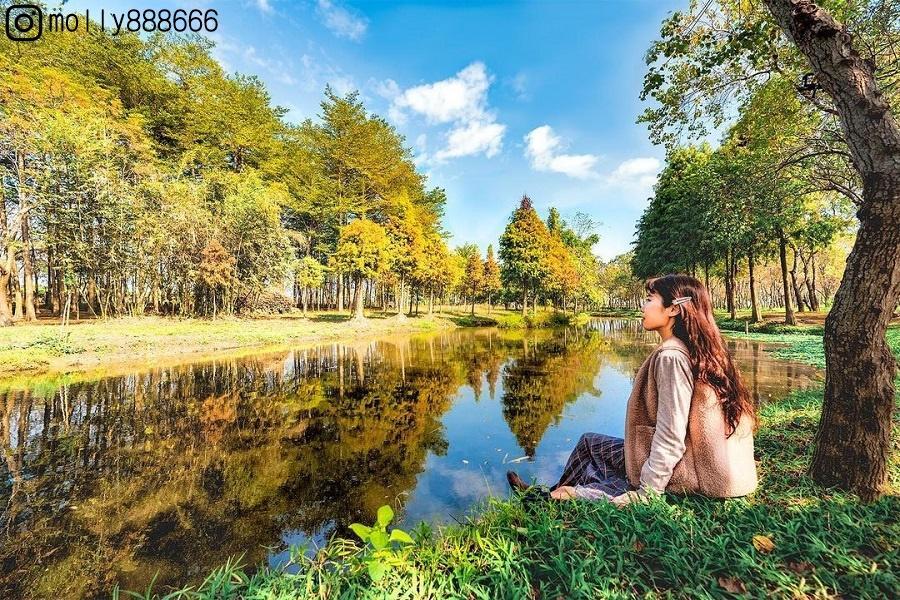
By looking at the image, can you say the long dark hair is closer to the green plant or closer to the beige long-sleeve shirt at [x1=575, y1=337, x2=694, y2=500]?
the beige long-sleeve shirt at [x1=575, y1=337, x2=694, y2=500]

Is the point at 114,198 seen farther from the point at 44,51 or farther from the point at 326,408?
the point at 326,408

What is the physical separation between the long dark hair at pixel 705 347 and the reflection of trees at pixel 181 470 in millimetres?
3439

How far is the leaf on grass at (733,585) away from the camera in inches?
69.2

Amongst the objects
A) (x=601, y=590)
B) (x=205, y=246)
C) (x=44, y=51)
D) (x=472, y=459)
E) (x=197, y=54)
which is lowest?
(x=472, y=459)

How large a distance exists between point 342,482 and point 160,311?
24.7 metres

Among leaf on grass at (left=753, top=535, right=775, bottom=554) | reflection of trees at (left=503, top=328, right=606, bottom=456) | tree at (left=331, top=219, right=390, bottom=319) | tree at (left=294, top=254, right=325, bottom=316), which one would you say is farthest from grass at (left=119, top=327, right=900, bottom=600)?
tree at (left=294, top=254, right=325, bottom=316)

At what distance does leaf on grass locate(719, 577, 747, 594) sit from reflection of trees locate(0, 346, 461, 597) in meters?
3.10

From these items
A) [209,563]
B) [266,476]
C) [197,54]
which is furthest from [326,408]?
[197,54]

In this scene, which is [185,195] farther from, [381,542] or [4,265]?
[381,542]

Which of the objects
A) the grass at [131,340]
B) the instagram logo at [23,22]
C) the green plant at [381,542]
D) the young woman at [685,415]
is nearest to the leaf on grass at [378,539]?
the green plant at [381,542]

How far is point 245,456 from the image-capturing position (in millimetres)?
5074

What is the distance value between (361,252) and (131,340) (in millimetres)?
13850

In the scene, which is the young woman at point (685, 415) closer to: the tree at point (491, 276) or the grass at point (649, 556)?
the grass at point (649, 556)

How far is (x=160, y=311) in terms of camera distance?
2212cm
